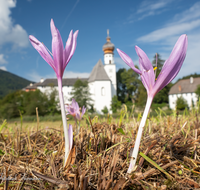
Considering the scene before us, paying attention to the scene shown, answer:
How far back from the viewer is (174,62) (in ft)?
2.50

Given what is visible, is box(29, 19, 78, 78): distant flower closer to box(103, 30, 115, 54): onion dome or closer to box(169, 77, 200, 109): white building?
box(169, 77, 200, 109): white building

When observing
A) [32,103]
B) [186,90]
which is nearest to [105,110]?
[32,103]

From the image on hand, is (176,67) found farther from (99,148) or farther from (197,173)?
(99,148)

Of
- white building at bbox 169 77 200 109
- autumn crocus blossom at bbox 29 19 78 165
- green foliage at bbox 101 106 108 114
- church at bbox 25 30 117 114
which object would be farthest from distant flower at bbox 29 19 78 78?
white building at bbox 169 77 200 109

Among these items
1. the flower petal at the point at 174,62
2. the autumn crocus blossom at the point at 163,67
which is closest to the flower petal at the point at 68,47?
the autumn crocus blossom at the point at 163,67

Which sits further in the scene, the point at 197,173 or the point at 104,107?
the point at 104,107

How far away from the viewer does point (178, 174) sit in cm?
98

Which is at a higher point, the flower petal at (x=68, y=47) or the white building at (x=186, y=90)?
the white building at (x=186, y=90)

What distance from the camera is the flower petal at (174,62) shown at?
740 millimetres

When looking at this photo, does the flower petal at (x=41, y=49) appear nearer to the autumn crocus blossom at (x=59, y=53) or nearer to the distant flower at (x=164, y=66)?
the autumn crocus blossom at (x=59, y=53)

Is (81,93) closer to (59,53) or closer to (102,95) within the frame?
(102,95)

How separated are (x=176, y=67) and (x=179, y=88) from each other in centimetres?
5322

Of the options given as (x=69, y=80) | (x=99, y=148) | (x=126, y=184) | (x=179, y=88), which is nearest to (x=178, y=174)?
(x=126, y=184)

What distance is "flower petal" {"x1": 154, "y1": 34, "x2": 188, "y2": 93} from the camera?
740 mm
